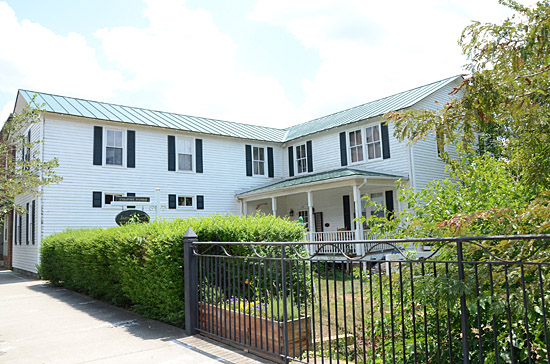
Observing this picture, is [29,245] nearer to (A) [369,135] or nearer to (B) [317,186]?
(B) [317,186]

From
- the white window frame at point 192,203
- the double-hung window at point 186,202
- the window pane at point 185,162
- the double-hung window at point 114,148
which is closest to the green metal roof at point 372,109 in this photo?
the window pane at point 185,162

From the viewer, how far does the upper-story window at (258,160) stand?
2200 centimetres

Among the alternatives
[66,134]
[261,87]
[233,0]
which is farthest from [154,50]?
[261,87]

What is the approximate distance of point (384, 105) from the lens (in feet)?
61.0

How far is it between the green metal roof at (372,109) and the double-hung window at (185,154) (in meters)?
5.34

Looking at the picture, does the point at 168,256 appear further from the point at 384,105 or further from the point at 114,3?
the point at 384,105

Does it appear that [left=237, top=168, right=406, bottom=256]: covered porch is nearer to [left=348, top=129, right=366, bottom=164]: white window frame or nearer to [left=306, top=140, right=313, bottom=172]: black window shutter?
[left=348, top=129, right=366, bottom=164]: white window frame

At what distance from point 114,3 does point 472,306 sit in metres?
10.2

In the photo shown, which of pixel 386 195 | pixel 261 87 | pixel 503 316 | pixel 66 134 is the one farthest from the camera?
pixel 261 87

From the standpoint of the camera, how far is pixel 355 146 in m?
18.7

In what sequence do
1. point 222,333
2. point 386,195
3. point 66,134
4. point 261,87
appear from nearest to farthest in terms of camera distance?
1. point 222,333
2. point 66,134
3. point 386,195
4. point 261,87

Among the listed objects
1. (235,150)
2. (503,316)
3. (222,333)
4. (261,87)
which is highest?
(261,87)

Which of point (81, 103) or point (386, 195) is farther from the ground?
point (81, 103)

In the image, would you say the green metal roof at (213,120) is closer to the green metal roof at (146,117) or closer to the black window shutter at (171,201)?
the green metal roof at (146,117)
